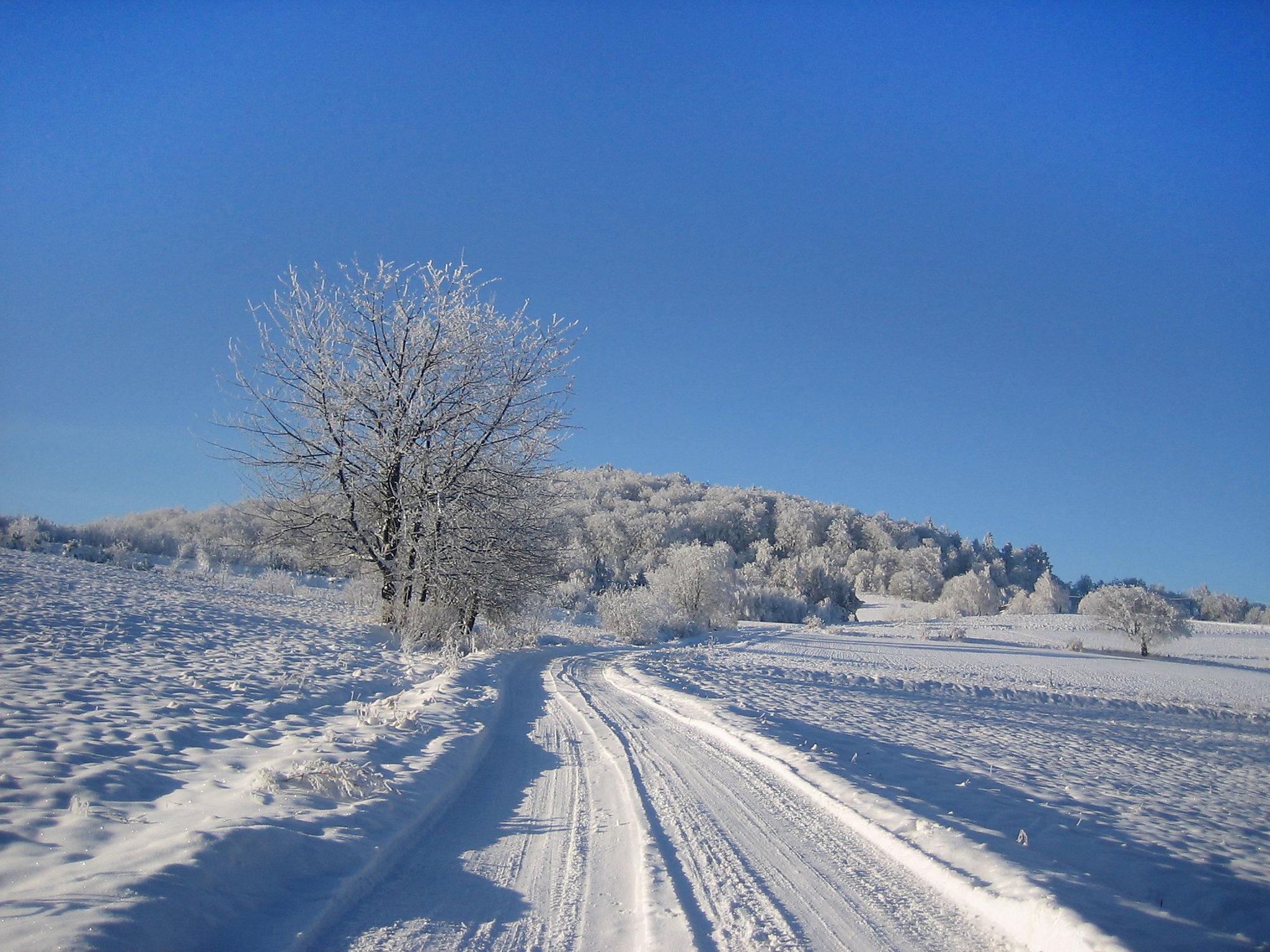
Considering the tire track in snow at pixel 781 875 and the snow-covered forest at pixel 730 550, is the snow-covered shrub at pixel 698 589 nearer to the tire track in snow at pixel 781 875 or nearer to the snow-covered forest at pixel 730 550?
the snow-covered forest at pixel 730 550

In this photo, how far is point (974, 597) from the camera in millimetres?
43344

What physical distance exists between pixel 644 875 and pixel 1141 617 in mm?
28823

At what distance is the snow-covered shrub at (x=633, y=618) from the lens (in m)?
24.7

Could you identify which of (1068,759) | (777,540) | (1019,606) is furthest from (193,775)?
(777,540)

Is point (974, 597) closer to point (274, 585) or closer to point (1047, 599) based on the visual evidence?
point (1047, 599)

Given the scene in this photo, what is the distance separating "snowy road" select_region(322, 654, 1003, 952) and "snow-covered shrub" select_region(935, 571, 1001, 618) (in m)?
40.4

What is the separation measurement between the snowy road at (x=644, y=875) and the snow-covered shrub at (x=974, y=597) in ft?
133

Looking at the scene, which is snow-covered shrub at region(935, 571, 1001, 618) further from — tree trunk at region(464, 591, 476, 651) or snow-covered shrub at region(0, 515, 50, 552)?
snow-covered shrub at region(0, 515, 50, 552)

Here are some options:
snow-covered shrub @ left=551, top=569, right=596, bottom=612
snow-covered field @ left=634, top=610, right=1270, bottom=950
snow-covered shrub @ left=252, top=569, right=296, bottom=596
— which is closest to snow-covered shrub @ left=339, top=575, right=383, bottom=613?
snow-covered shrub @ left=252, top=569, right=296, bottom=596

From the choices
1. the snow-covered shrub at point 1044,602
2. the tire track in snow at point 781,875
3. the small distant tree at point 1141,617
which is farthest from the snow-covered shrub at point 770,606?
the tire track in snow at point 781,875

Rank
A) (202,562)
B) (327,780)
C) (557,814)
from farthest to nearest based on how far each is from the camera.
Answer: (202,562) → (557,814) → (327,780)

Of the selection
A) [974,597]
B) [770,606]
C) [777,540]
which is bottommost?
[770,606]

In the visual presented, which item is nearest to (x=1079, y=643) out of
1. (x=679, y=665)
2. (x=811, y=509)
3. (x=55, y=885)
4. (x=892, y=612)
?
(x=892, y=612)

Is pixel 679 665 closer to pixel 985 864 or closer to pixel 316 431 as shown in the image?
pixel 316 431
